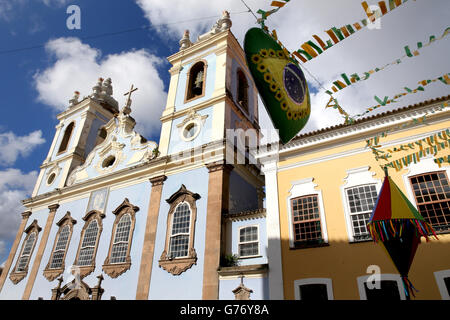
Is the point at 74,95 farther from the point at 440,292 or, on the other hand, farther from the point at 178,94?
the point at 440,292

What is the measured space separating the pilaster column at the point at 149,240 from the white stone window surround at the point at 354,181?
27.0 feet

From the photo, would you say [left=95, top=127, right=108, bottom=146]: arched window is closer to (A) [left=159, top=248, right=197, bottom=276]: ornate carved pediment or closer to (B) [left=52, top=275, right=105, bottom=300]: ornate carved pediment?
(B) [left=52, top=275, right=105, bottom=300]: ornate carved pediment

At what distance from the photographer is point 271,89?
14.0ft

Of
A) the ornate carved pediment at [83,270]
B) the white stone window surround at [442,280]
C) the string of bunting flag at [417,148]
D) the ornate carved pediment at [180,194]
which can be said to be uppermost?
the ornate carved pediment at [180,194]

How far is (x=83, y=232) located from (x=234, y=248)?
9660 mm

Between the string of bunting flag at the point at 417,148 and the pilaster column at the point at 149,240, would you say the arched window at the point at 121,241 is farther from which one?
the string of bunting flag at the point at 417,148

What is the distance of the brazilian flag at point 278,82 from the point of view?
13.9ft

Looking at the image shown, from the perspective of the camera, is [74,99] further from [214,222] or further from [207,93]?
[214,222]

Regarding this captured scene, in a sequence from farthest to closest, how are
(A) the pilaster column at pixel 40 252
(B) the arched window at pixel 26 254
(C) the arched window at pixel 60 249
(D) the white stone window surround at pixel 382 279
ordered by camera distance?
(B) the arched window at pixel 26 254 < (A) the pilaster column at pixel 40 252 < (C) the arched window at pixel 60 249 < (D) the white stone window surround at pixel 382 279

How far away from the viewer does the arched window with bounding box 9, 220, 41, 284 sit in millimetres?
18750

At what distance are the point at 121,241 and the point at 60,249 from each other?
5.28 meters

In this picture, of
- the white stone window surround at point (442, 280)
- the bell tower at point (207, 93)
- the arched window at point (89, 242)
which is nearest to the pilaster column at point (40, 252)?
the arched window at point (89, 242)

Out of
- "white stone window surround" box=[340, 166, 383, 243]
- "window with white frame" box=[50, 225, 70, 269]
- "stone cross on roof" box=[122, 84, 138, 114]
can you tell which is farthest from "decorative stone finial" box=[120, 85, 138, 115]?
"white stone window surround" box=[340, 166, 383, 243]
